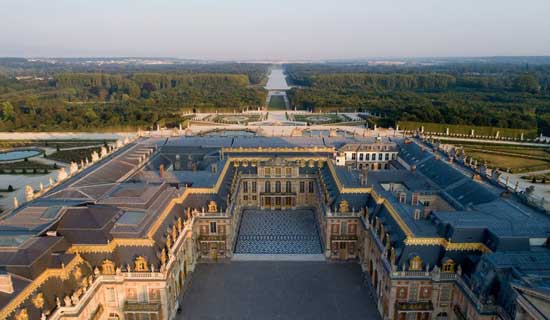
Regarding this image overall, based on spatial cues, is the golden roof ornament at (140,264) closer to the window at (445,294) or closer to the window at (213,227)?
the window at (213,227)

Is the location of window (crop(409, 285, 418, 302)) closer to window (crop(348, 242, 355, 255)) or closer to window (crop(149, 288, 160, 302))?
window (crop(348, 242, 355, 255))

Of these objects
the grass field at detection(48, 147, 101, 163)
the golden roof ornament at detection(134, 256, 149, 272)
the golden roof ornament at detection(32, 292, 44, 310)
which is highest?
the golden roof ornament at detection(32, 292, 44, 310)

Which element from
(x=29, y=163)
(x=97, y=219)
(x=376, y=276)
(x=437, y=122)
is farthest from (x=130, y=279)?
(x=437, y=122)

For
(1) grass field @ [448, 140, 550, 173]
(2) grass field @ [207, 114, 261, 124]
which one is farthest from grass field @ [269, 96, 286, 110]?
(1) grass field @ [448, 140, 550, 173]

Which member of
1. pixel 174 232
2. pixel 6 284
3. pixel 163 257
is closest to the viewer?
pixel 6 284

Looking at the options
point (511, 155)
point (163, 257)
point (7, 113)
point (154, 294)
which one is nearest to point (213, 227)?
point (163, 257)

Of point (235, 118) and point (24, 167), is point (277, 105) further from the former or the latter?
point (24, 167)

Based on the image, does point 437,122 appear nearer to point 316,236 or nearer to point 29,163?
point 316,236
